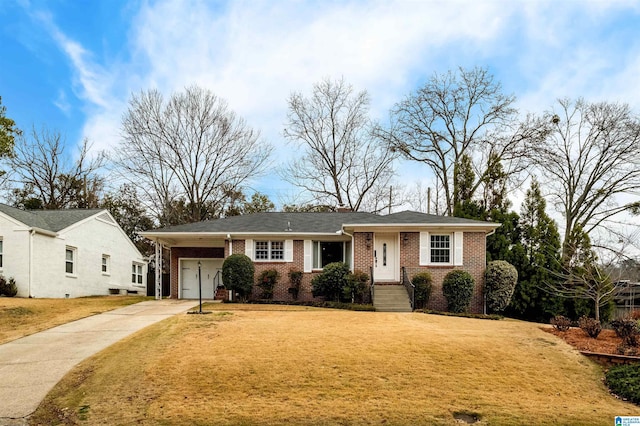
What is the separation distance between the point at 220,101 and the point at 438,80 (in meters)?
15.2

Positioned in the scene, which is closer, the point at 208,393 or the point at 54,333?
the point at 208,393

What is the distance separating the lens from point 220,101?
33.4 m

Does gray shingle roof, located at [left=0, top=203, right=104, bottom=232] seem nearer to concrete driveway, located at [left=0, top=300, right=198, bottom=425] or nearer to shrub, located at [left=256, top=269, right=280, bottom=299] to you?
concrete driveway, located at [left=0, top=300, right=198, bottom=425]

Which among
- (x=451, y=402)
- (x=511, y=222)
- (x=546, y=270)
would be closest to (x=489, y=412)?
(x=451, y=402)

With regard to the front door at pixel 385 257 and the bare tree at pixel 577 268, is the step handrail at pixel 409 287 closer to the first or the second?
the front door at pixel 385 257

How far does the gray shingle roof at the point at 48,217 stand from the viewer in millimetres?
22125

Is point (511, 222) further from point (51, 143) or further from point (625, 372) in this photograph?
point (51, 143)

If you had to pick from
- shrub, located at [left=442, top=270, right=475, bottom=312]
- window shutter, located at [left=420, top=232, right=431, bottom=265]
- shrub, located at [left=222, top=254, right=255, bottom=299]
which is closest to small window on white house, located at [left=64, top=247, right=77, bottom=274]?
shrub, located at [left=222, top=254, right=255, bottom=299]

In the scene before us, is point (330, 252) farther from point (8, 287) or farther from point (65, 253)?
point (8, 287)

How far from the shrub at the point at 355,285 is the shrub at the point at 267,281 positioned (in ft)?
10.7

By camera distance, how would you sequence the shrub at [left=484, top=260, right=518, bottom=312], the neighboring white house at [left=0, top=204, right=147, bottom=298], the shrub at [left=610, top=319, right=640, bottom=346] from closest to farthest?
the shrub at [left=610, top=319, right=640, bottom=346]
the shrub at [left=484, top=260, right=518, bottom=312]
the neighboring white house at [left=0, top=204, right=147, bottom=298]

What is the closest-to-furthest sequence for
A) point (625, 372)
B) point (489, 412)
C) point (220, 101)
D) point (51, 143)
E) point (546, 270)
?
point (489, 412)
point (625, 372)
point (546, 270)
point (220, 101)
point (51, 143)

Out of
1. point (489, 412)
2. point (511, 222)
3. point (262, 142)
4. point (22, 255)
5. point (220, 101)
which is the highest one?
point (220, 101)

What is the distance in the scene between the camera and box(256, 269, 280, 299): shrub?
70.2 feet
